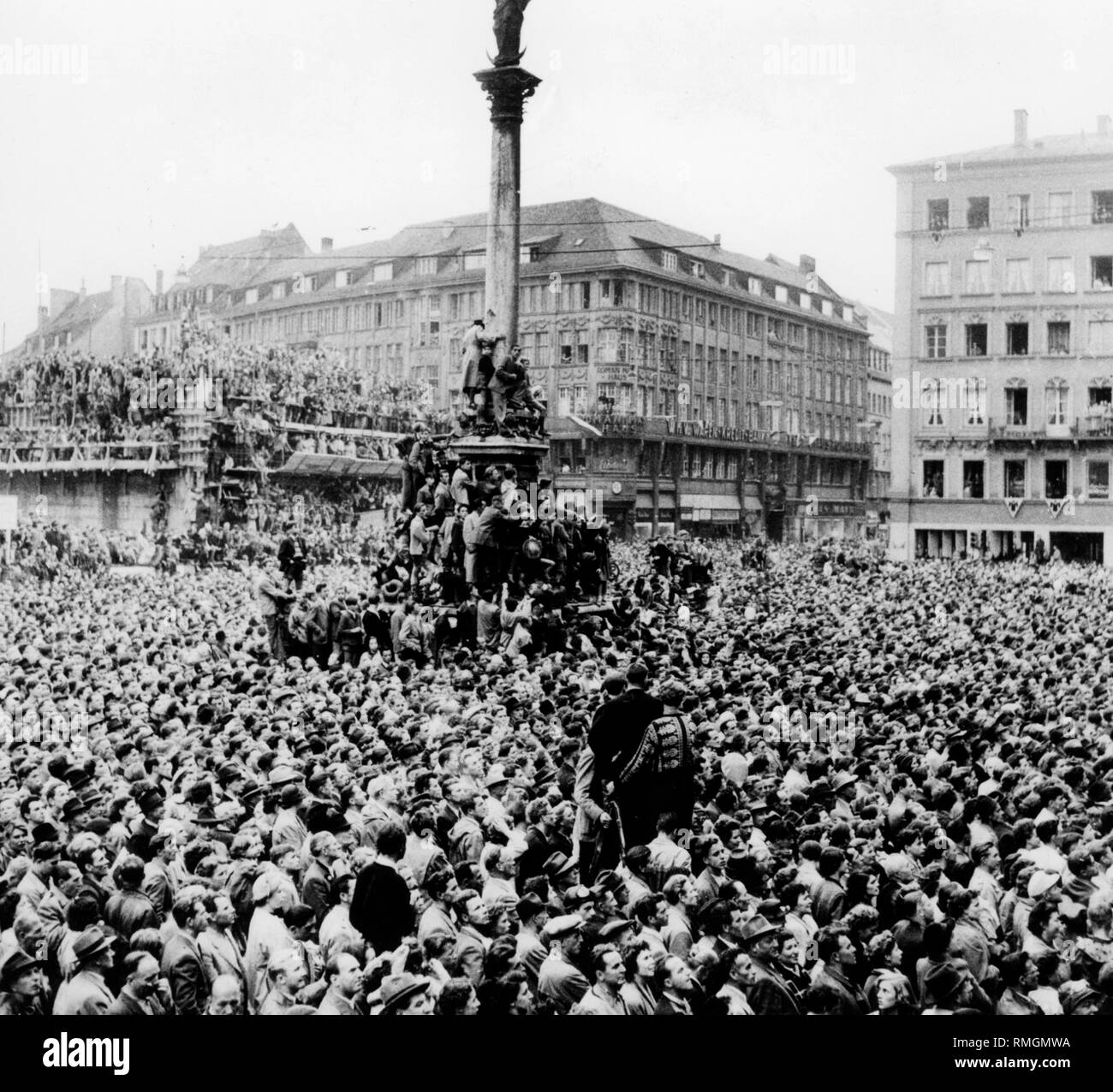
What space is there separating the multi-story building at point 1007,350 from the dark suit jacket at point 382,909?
85.6 feet

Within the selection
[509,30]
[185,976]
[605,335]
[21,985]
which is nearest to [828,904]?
[185,976]

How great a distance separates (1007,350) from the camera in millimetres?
38469

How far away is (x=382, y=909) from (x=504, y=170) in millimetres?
19438

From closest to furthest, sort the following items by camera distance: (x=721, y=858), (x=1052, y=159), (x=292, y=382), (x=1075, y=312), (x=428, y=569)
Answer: (x=721, y=858)
(x=428, y=569)
(x=1052, y=159)
(x=1075, y=312)
(x=292, y=382)

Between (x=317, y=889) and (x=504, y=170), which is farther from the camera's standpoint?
(x=504, y=170)

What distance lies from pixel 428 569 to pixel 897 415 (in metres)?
22.6

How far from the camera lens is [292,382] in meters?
39.4

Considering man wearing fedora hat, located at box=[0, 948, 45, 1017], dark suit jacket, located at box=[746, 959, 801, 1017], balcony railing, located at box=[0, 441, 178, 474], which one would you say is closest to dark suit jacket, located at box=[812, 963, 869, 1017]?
dark suit jacket, located at box=[746, 959, 801, 1017]

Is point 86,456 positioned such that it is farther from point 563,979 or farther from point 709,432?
point 563,979

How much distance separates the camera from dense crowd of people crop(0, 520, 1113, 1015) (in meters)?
7.43

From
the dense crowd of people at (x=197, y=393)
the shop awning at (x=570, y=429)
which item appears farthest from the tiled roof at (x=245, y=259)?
the shop awning at (x=570, y=429)

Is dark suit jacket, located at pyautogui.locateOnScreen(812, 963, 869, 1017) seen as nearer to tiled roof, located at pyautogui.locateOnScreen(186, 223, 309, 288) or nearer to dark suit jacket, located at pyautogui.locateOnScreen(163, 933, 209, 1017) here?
dark suit jacket, located at pyautogui.locateOnScreen(163, 933, 209, 1017)

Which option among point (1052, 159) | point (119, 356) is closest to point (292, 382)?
point (119, 356)
